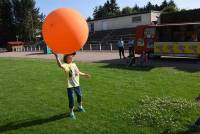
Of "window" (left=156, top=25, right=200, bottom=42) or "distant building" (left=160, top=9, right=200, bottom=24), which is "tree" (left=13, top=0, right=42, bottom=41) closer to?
"distant building" (left=160, top=9, right=200, bottom=24)

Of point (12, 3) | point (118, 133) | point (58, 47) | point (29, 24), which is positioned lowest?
point (118, 133)

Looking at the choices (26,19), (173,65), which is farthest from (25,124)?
(26,19)

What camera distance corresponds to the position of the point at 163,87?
1272cm

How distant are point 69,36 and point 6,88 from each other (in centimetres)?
708

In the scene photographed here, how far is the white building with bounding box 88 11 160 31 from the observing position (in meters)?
53.1

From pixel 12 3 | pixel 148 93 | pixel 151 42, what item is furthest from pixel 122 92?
pixel 12 3

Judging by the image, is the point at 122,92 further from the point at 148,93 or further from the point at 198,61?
the point at 198,61

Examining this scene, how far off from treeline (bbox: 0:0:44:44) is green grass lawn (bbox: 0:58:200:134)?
66.6 metres

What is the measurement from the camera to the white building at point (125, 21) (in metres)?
53.1

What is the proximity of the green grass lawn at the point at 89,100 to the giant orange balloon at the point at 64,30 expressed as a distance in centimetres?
179

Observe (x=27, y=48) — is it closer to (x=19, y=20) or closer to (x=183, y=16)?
(x=19, y=20)

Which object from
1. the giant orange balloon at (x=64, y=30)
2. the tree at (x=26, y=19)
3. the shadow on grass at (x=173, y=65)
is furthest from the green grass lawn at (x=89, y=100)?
the tree at (x=26, y=19)

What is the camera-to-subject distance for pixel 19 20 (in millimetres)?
84250

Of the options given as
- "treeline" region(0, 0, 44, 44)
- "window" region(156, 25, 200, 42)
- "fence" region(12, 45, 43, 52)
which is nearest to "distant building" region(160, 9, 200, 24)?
"window" region(156, 25, 200, 42)
